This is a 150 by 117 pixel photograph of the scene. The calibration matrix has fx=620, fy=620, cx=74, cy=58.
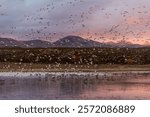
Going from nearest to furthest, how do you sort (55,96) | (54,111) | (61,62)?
(54,111) → (55,96) → (61,62)

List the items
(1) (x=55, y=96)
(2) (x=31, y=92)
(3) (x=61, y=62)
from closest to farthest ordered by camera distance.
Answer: (1) (x=55, y=96)
(2) (x=31, y=92)
(3) (x=61, y=62)

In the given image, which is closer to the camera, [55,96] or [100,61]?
[55,96]

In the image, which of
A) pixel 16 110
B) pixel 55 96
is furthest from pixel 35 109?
pixel 55 96

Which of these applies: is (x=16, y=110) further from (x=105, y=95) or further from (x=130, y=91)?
(x=130, y=91)

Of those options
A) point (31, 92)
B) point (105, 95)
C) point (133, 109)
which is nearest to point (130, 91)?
point (105, 95)

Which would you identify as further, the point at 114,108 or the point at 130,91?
the point at 130,91

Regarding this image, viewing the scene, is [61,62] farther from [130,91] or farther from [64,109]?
[64,109]

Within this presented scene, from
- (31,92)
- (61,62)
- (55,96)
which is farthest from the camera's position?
(61,62)

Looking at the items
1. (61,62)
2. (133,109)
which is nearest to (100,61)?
(61,62)
